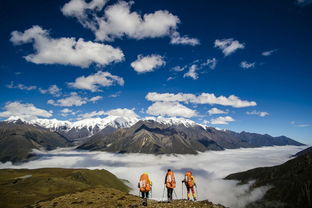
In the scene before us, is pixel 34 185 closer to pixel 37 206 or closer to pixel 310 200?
pixel 37 206

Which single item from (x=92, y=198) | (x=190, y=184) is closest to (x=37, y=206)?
(x=92, y=198)

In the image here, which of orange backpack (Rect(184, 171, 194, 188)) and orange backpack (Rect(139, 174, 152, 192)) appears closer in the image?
orange backpack (Rect(139, 174, 152, 192))

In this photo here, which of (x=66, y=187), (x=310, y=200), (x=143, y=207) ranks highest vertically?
(x=143, y=207)

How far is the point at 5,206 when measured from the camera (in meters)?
65.1

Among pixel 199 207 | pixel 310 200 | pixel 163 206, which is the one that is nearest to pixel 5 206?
pixel 163 206

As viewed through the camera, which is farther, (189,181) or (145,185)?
(189,181)

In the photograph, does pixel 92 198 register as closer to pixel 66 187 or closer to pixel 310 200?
pixel 66 187

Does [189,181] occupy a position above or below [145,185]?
above

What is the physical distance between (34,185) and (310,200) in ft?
773

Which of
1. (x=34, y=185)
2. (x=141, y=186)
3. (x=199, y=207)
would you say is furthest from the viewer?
(x=34, y=185)

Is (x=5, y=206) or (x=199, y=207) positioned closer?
(x=199, y=207)

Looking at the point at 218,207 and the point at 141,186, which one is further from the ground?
the point at 141,186

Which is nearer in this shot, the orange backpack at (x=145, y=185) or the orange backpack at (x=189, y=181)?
the orange backpack at (x=145, y=185)

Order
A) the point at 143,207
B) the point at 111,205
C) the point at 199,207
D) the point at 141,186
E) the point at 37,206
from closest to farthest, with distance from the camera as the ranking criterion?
the point at 199,207, the point at 143,207, the point at 141,186, the point at 111,205, the point at 37,206
